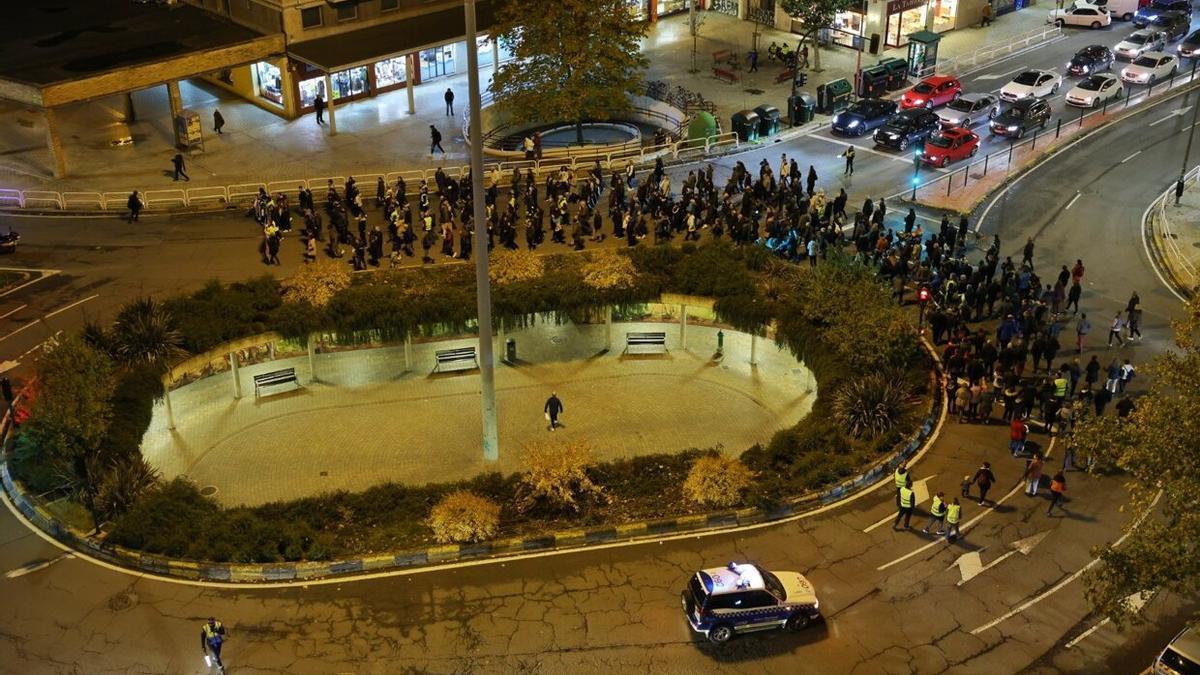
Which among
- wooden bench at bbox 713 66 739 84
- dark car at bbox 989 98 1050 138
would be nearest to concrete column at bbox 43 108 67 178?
wooden bench at bbox 713 66 739 84

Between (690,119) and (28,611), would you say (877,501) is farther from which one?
(690,119)

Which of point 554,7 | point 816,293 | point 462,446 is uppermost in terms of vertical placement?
point 554,7

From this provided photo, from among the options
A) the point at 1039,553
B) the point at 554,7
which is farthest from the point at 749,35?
the point at 1039,553

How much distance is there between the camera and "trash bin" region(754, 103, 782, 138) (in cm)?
4884

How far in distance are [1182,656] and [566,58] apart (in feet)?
104

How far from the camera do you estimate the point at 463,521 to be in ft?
85.2

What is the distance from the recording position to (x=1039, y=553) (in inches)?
1024

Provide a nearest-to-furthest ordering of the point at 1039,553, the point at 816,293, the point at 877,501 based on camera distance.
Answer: the point at 1039,553 → the point at 877,501 → the point at 816,293

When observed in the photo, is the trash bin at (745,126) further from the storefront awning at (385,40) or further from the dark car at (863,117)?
the storefront awning at (385,40)

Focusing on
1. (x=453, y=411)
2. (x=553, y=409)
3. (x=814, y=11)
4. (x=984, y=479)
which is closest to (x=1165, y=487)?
(x=984, y=479)

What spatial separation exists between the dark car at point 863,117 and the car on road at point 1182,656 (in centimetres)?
3044

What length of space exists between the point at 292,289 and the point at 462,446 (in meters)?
7.84

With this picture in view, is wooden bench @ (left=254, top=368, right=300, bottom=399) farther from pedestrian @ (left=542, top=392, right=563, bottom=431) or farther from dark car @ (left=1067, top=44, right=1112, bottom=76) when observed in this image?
dark car @ (left=1067, top=44, right=1112, bottom=76)

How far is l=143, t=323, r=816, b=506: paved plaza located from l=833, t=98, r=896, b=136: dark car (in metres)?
16.0
